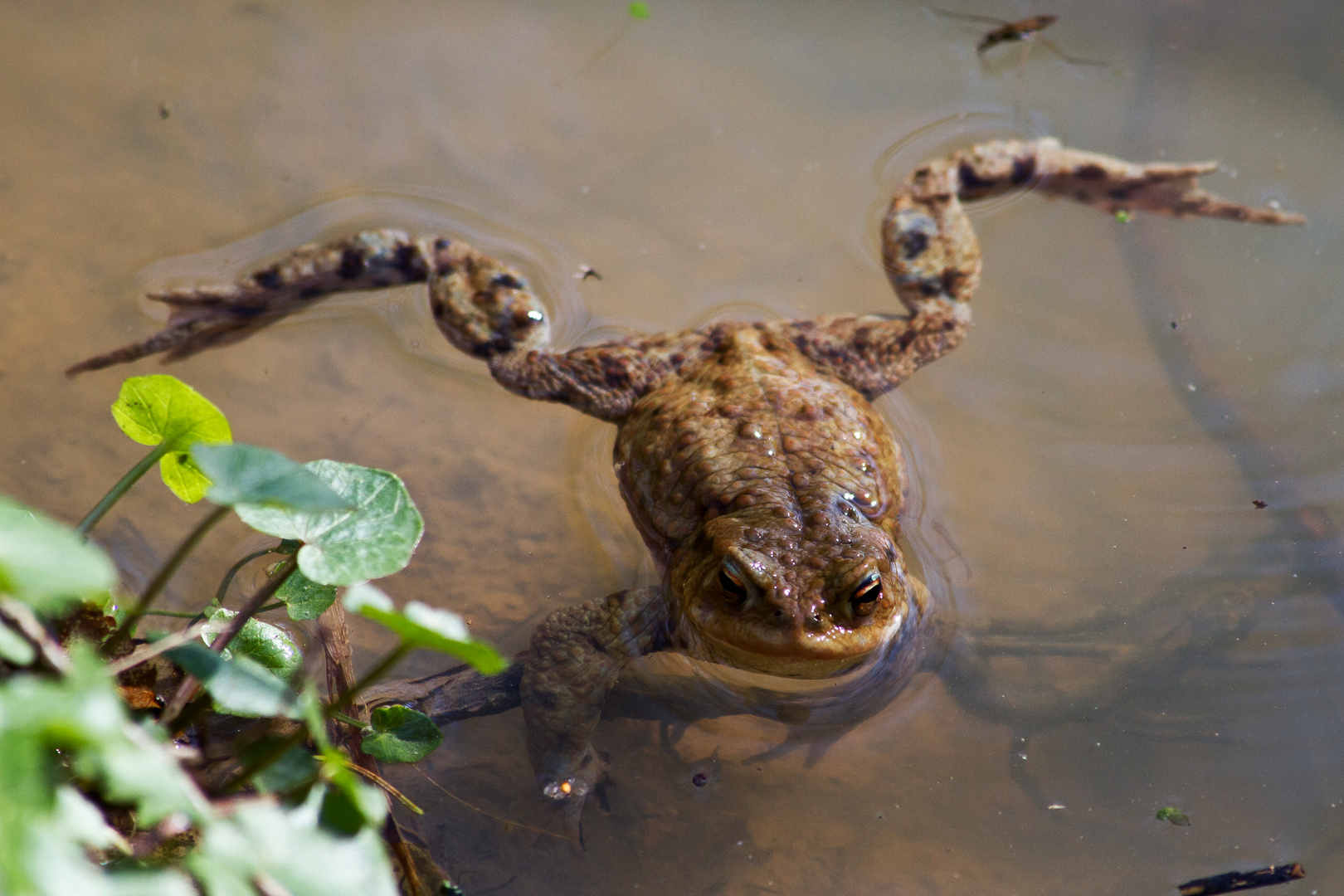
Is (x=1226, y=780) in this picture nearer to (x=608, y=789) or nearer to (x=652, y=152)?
(x=608, y=789)

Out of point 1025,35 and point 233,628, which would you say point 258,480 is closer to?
point 233,628

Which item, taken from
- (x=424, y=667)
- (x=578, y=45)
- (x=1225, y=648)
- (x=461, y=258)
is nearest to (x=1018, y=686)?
(x=1225, y=648)

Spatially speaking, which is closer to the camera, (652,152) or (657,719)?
(657,719)

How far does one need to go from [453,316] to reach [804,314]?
66.2 inches

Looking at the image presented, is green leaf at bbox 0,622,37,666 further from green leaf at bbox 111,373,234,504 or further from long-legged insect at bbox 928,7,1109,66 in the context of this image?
long-legged insect at bbox 928,7,1109,66

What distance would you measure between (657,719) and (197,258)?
318 cm

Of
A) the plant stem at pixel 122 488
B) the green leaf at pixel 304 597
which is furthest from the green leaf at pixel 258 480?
the green leaf at pixel 304 597

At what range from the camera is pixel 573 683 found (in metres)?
3.12

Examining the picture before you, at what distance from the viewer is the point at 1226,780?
3.20 m

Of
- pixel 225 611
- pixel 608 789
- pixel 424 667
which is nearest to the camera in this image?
pixel 225 611

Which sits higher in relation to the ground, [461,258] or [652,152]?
[652,152]

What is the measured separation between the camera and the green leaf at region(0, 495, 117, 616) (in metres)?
1.21

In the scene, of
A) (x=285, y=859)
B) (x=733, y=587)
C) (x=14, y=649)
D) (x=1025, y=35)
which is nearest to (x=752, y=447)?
(x=733, y=587)

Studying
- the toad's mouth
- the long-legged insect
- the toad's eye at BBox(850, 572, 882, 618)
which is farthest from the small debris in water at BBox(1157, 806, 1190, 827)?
the long-legged insect
